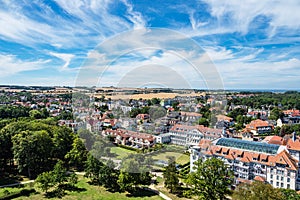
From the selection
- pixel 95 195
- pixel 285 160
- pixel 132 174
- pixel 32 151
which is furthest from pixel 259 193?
pixel 32 151

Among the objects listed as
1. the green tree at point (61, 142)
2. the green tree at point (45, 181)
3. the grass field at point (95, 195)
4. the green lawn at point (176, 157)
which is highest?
the green tree at point (61, 142)

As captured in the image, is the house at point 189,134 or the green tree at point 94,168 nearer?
the green tree at point 94,168

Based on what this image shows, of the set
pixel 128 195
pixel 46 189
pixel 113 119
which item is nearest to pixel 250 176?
pixel 128 195

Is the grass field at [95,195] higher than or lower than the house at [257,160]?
lower

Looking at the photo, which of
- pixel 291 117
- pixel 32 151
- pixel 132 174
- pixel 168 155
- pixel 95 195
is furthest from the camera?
pixel 291 117

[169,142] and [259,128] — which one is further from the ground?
[259,128]

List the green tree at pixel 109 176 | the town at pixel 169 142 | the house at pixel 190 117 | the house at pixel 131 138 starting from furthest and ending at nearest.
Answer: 1. the house at pixel 190 117
2. the house at pixel 131 138
3. the town at pixel 169 142
4. the green tree at pixel 109 176

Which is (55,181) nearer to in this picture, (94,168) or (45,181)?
(45,181)

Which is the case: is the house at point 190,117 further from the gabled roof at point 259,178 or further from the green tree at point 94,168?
the green tree at point 94,168

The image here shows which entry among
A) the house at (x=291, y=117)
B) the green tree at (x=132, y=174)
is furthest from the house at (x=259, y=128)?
the green tree at (x=132, y=174)
